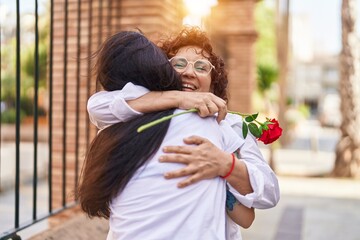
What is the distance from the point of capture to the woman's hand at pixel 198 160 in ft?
4.84

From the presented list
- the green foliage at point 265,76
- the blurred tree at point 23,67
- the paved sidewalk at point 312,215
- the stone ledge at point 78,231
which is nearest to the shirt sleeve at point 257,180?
the stone ledge at point 78,231

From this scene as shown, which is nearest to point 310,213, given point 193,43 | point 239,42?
point 193,43

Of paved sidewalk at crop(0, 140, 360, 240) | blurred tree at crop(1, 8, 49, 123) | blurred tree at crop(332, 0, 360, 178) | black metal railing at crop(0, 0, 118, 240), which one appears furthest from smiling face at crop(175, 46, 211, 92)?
blurred tree at crop(332, 0, 360, 178)

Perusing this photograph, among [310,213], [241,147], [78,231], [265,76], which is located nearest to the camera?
[241,147]

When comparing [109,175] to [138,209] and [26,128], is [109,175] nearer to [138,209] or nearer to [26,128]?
[138,209]

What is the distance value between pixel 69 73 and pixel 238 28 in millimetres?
6582

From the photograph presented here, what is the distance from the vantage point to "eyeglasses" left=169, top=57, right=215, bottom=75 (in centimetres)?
178

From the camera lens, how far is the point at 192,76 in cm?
180

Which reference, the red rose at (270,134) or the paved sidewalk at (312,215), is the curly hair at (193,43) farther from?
the paved sidewalk at (312,215)

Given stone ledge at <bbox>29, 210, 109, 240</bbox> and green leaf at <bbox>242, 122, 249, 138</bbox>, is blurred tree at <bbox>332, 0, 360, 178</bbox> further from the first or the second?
green leaf at <bbox>242, 122, 249, 138</bbox>

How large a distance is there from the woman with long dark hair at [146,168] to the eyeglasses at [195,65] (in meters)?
0.11

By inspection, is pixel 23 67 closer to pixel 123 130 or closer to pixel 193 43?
pixel 193 43

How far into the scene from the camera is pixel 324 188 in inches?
346

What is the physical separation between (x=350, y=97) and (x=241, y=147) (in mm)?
9197
